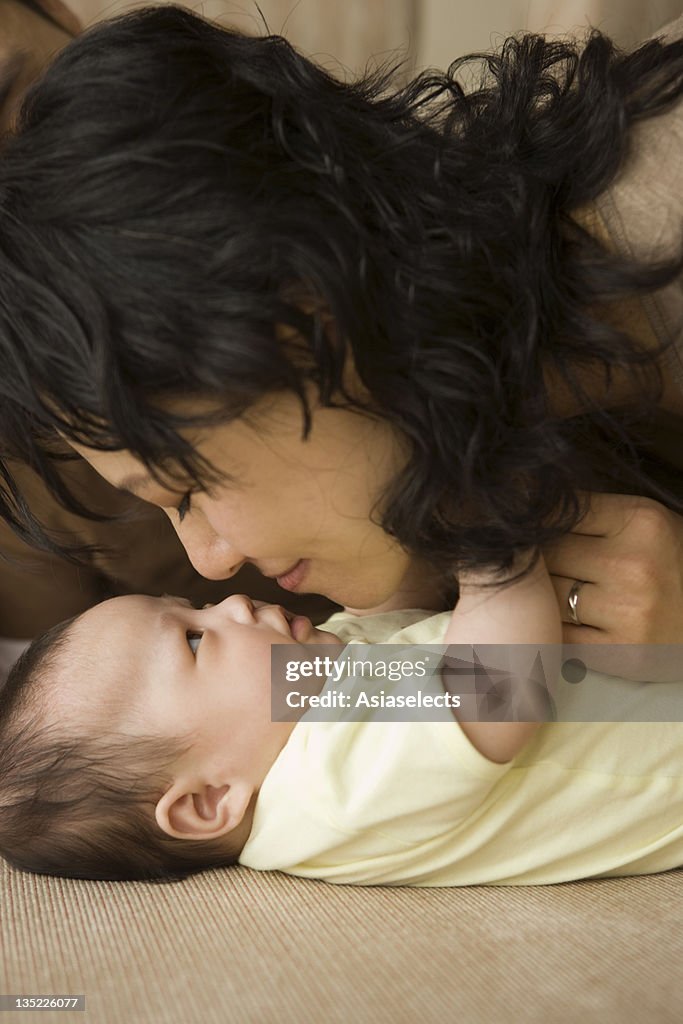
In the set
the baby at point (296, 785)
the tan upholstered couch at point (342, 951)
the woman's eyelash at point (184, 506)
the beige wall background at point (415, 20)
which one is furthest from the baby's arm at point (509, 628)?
the beige wall background at point (415, 20)

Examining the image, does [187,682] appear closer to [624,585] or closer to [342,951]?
[342,951]

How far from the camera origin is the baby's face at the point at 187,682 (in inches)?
35.1

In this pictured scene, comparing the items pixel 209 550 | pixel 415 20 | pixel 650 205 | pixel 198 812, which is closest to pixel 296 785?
pixel 198 812

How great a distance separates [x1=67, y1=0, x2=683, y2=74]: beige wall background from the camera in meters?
1.67

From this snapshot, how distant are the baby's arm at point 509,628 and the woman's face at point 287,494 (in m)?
0.08

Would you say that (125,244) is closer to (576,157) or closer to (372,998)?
(576,157)

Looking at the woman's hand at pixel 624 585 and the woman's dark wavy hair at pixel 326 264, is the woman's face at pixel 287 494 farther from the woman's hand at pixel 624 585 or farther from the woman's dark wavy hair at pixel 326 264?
the woman's hand at pixel 624 585

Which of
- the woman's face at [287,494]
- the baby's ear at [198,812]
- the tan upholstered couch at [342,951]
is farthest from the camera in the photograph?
the baby's ear at [198,812]

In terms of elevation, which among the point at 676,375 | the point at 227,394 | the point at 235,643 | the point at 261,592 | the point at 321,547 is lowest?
the point at 261,592

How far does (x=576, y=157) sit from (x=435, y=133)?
12cm

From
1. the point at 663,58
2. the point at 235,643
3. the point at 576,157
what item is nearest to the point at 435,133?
the point at 576,157

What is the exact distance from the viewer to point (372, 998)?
66cm

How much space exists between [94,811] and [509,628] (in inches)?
15.3

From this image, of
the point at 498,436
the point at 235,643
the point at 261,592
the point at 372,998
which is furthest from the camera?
the point at 261,592
